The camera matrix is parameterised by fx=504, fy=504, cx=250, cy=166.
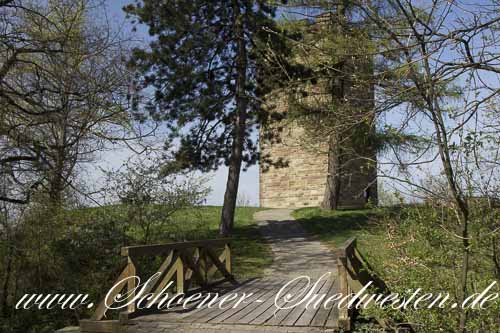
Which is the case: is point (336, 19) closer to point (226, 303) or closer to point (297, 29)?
point (226, 303)

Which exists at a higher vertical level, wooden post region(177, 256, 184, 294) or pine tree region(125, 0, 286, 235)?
pine tree region(125, 0, 286, 235)

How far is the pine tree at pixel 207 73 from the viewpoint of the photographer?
14133 mm

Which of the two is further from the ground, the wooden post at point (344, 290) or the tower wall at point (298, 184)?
the tower wall at point (298, 184)

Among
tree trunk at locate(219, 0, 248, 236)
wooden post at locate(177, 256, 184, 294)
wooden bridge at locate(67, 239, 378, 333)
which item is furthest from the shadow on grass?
wooden post at locate(177, 256, 184, 294)

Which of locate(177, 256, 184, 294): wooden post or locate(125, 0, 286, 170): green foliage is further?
locate(125, 0, 286, 170): green foliage

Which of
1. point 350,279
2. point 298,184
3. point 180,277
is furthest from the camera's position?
point 298,184

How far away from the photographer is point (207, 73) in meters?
14.8

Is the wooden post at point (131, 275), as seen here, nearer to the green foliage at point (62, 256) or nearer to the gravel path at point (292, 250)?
the green foliage at point (62, 256)

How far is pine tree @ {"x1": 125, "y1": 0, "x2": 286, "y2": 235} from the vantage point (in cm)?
1413

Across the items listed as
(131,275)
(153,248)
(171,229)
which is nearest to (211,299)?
(153,248)

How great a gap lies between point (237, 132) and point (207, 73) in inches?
77.4

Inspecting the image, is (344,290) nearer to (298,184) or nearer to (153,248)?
(153,248)

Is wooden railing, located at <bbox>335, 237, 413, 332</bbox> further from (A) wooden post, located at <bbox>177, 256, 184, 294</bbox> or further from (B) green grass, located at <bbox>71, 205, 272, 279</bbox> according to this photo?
(B) green grass, located at <bbox>71, 205, 272, 279</bbox>

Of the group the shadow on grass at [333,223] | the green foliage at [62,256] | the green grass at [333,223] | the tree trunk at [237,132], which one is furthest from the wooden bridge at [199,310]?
the shadow on grass at [333,223]
